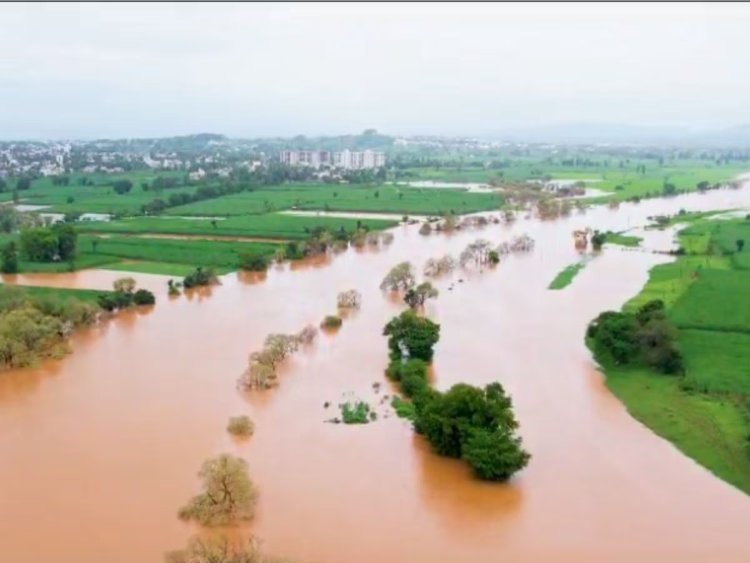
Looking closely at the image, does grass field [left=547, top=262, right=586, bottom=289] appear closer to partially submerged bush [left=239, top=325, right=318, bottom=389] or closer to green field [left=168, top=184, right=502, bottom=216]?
partially submerged bush [left=239, top=325, right=318, bottom=389]

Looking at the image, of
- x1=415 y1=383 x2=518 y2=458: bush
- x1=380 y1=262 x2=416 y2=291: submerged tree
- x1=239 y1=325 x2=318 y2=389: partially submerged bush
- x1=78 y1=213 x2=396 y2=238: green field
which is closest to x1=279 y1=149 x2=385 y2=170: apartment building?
x1=78 y1=213 x2=396 y2=238: green field

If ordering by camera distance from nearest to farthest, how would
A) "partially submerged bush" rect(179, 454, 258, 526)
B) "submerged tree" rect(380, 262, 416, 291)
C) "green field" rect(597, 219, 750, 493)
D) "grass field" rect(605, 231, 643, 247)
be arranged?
"partially submerged bush" rect(179, 454, 258, 526), "green field" rect(597, 219, 750, 493), "submerged tree" rect(380, 262, 416, 291), "grass field" rect(605, 231, 643, 247)

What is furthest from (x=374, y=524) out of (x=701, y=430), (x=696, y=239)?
(x=696, y=239)

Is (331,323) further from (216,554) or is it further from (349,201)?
(349,201)

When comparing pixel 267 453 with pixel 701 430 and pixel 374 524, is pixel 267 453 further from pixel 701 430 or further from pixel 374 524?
pixel 701 430

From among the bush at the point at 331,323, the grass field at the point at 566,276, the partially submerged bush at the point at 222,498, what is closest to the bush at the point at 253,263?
the bush at the point at 331,323

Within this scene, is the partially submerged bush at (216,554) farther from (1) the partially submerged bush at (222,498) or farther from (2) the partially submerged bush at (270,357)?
(2) the partially submerged bush at (270,357)
